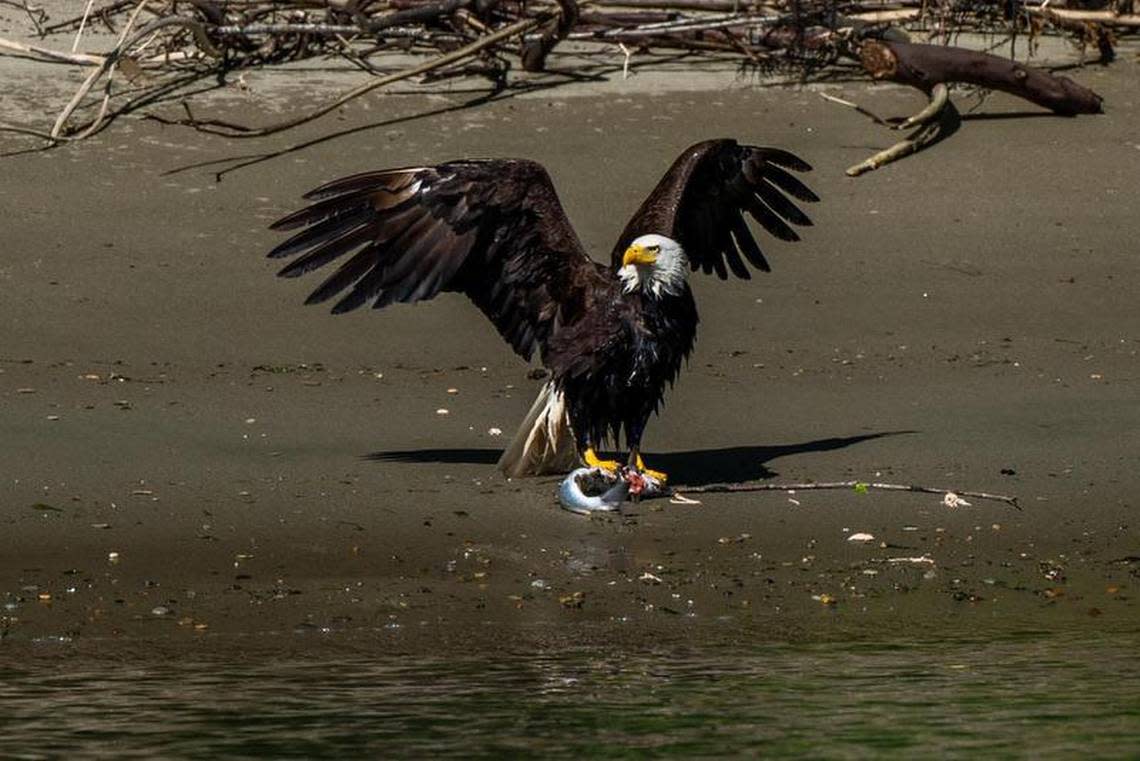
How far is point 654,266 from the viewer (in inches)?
324

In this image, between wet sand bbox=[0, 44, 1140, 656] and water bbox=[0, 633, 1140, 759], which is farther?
wet sand bbox=[0, 44, 1140, 656]

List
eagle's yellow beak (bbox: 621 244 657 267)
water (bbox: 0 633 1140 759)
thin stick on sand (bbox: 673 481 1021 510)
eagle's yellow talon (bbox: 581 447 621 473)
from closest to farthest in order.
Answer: water (bbox: 0 633 1140 759)
thin stick on sand (bbox: 673 481 1021 510)
eagle's yellow beak (bbox: 621 244 657 267)
eagle's yellow talon (bbox: 581 447 621 473)

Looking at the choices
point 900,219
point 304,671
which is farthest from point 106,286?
point 304,671

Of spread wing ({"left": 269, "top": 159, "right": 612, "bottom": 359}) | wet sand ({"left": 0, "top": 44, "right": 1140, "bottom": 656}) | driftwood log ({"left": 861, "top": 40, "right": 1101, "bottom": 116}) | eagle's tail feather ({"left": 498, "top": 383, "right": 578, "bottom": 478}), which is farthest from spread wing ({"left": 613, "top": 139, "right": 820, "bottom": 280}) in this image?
driftwood log ({"left": 861, "top": 40, "right": 1101, "bottom": 116})

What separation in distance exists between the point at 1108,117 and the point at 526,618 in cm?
637

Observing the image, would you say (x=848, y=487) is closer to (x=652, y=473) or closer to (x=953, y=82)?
(x=652, y=473)

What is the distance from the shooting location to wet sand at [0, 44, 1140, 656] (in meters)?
7.01

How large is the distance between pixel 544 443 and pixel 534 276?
601mm

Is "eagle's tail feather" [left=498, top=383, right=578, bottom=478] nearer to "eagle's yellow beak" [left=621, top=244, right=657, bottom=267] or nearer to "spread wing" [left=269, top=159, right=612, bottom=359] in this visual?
"spread wing" [left=269, top=159, right=612, bottom=359]

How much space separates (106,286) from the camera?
405 inches

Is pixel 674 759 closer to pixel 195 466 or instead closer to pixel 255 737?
pixel 255 737

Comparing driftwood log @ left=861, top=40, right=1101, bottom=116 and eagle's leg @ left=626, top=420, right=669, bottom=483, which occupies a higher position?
driftwood log @ left=861, top=40, right=1101, bottom=116

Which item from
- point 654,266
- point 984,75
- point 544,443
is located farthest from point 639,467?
point 984,75

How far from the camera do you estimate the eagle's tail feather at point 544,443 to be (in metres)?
8.44
